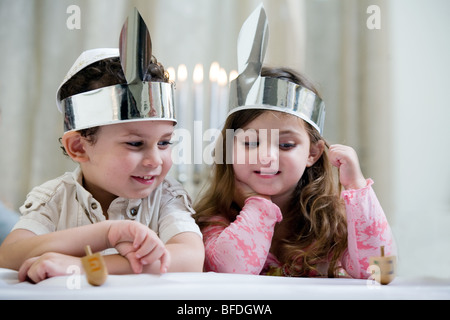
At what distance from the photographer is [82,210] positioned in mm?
698

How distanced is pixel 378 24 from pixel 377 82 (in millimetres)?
120

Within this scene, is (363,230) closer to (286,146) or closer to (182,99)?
(286,146)

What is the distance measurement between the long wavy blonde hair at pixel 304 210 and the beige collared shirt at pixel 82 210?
→ 0.26 feet

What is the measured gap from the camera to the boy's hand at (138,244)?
0.55 meters

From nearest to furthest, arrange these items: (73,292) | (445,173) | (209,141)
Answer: (73,292) → (209,141) → (445,173)

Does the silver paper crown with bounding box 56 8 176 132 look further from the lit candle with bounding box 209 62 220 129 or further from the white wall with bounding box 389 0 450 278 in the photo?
the white wall with bounding box 389 0 450 278

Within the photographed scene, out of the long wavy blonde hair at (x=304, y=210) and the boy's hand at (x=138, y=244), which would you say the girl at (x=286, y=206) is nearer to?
the long wavy blonde hair at (x=304, y=210)

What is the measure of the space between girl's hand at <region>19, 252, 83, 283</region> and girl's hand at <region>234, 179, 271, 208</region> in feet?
0.98

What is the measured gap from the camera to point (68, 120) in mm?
672

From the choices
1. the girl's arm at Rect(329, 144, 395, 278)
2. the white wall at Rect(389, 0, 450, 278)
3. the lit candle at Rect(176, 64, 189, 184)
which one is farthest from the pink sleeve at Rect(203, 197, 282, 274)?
the white wall at Rect(389, 0, 450, 278)

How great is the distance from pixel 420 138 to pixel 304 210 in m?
0.42

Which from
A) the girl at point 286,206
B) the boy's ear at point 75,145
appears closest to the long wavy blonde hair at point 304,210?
the girl at point 286,206
